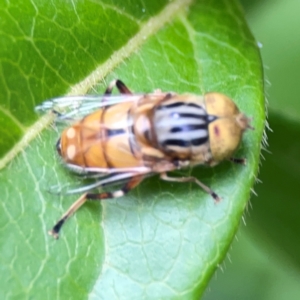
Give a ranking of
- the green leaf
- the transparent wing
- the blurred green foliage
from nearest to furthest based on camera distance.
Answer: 1. the green leaf
2. the transparent wing
3. the blurred green foliage

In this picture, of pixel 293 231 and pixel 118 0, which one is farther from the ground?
pixel 118 0

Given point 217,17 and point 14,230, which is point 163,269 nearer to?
point 14,230

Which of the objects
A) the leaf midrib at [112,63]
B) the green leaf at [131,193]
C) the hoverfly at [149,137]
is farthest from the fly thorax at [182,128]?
the leaf midrib at [112,63]

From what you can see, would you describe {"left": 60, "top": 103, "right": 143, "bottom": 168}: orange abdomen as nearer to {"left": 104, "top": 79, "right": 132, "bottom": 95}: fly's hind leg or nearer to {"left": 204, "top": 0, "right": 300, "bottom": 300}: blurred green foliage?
{"left": 104, "top": 79, "right": 132, "bottom": 95}: fly's hind leg

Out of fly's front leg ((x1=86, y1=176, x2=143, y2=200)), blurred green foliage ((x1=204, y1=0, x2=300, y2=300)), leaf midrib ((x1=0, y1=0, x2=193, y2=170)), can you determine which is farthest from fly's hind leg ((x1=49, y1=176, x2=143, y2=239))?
blurred green foliage ((x1=204, y1=0, x2=300, y2=300))

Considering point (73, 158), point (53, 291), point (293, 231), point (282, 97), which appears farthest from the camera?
point (282, 97)

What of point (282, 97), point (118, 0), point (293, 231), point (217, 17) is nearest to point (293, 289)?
point (293, 231)

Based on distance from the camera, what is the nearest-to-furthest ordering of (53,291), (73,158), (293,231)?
(53,291) → (73,158) → (293,231)
